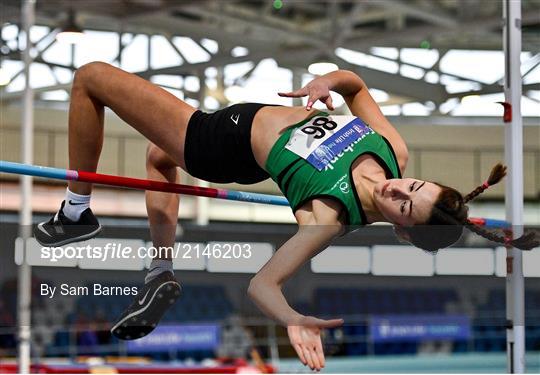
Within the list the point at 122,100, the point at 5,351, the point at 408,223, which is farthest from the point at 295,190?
the point at 5,351

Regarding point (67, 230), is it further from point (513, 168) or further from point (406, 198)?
point (513, 168)

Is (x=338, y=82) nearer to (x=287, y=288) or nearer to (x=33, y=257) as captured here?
(x=287, y=288)

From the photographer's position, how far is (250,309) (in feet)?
11.9

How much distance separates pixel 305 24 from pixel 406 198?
9.79 m

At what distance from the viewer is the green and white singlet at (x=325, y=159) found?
272 centimetres

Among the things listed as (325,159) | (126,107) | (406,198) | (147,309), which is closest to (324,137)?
(325,159)

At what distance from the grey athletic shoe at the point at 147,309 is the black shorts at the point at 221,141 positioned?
0.45 m

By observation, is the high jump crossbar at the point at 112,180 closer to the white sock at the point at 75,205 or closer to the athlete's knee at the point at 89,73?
the white sock at the point at 75,205

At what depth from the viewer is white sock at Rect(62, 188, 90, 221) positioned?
315cm

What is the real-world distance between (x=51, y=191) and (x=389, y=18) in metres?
4.81

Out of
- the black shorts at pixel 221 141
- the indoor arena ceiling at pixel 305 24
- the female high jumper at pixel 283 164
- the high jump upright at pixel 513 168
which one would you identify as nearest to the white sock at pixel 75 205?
the female high jumper at pixel 283 164

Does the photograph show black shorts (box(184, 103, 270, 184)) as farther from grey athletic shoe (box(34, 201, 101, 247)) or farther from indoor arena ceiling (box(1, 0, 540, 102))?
indoor arena ceiling (box(1, 0, 540, 102))

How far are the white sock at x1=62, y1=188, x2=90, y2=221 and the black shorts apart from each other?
0.42 m

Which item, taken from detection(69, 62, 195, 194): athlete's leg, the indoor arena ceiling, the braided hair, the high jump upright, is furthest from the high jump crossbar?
the indoor arena ceiling
